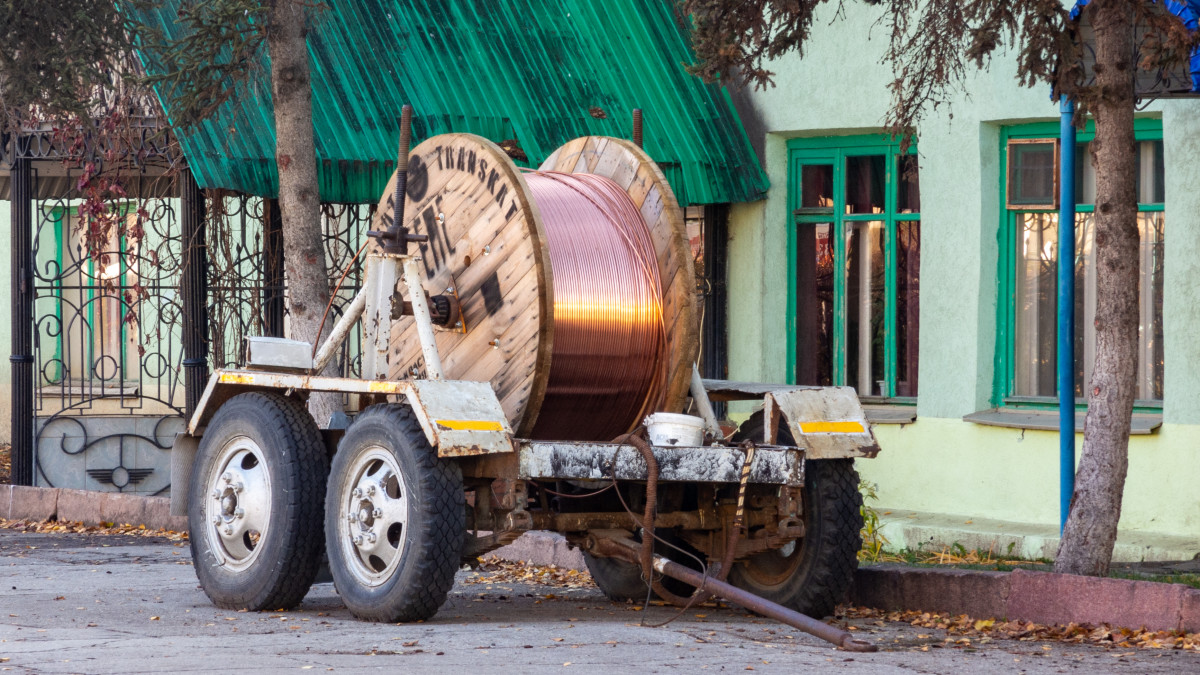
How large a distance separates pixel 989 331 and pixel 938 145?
158 cm

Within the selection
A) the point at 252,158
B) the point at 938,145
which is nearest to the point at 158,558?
the point at 252,158

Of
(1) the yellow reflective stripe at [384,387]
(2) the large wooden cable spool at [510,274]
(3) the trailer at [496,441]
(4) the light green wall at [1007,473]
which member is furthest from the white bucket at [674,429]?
(4) the light green wall at [1007,473]

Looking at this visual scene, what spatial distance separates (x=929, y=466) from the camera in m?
14.1

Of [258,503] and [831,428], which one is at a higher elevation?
[831,428]

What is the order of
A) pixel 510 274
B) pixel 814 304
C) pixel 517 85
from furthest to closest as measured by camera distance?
pixel 814 304 < pixel 517 85 < pixel 510 274

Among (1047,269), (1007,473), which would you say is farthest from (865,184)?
(1007,473)

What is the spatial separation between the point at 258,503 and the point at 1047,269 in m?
7.51

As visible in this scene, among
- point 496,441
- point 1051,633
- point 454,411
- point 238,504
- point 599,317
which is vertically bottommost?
point 1051,633

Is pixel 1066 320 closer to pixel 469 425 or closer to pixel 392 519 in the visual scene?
pixel 469 425

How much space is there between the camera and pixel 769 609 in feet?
25.1

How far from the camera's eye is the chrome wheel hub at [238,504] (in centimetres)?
879

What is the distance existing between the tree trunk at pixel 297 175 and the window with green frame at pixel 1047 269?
5.55 m

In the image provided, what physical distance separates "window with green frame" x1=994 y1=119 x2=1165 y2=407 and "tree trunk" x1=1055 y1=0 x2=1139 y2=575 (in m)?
4.38

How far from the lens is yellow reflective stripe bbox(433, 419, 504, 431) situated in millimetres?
7699
